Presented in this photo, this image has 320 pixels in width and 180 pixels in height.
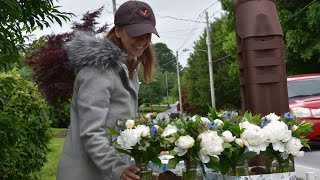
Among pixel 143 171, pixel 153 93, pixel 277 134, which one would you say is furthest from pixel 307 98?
pixel 153 93

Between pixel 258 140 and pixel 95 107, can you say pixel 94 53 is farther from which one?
pixel 258 140

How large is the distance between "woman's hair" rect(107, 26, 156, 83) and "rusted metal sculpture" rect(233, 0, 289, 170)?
3.60ft

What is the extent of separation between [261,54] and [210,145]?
178 centimetres

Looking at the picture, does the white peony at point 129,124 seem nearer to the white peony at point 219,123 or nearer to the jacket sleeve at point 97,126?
the jacket sleeve at point 97,126

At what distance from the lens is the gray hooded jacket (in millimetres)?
2402

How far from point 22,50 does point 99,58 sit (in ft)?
7.70

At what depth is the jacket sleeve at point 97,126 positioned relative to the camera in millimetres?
2393

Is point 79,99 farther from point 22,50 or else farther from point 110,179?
point 22,50

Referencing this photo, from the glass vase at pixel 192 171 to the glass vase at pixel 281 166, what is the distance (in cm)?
32

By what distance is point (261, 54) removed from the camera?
12.6 ft

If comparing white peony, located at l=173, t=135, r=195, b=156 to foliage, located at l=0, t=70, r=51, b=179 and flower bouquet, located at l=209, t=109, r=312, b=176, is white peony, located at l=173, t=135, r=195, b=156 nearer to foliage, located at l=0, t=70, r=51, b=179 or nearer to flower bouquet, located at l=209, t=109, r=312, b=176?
flower bouquet, located at l=209, t=109, r=312, b=176

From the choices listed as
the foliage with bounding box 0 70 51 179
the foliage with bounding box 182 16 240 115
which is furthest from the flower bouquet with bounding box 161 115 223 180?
the foliage with bounding box 182 16 240 115

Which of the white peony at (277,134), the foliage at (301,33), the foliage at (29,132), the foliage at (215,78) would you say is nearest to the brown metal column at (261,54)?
the white peony at (277,134)

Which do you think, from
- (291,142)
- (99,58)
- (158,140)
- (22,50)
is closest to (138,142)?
(158,140)
